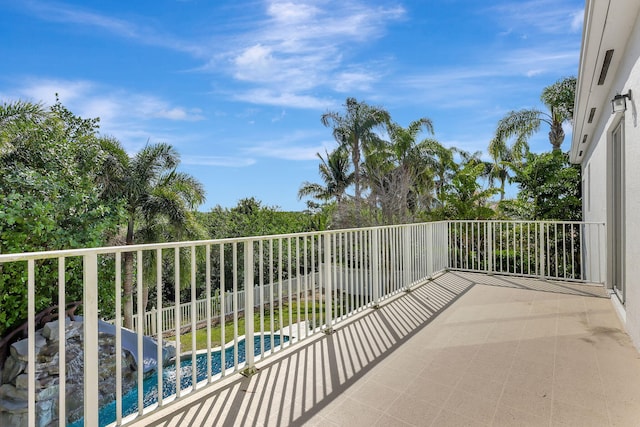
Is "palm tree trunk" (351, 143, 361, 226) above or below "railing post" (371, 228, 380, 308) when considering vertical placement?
above

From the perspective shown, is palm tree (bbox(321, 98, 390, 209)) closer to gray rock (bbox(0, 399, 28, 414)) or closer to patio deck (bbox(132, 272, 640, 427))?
patio deck (bbox(132, 272, 640, 427))

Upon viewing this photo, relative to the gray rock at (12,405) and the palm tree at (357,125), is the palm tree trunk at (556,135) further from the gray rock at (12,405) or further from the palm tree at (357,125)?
the gray rock at (12,405)

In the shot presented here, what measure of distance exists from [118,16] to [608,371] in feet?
36.8

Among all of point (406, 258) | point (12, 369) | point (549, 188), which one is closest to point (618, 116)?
point (406, 258)

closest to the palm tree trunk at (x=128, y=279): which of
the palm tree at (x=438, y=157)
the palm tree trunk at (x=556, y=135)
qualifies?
the palm tree at (x=438, y=157)

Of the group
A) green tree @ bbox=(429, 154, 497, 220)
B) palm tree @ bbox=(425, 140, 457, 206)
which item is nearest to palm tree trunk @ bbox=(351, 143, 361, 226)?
palm tree @ bbox=(425, 140, 457, 206)

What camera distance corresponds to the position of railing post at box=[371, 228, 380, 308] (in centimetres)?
414

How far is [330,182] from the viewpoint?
20.9 m

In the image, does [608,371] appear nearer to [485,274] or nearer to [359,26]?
[485,274]

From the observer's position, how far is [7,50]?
1126 cm

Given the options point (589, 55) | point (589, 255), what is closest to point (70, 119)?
point (589, 55)

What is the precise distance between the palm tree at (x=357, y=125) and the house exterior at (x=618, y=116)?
38.6 feet

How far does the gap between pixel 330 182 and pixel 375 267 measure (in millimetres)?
16899

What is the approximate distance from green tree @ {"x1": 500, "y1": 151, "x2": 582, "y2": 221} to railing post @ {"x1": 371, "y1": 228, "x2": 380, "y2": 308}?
899 cm
